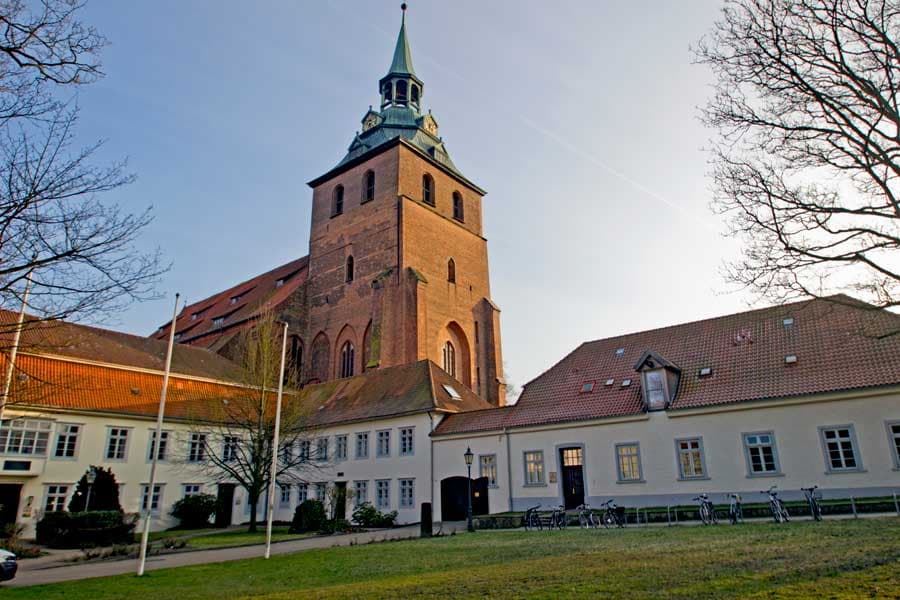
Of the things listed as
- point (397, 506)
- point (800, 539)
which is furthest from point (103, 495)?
point (800, 539)

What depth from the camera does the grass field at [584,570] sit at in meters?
6.67

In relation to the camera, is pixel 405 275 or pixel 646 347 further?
pixel 405 275

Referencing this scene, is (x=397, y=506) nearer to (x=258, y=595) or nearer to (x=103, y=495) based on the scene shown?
(x=103, y=495)

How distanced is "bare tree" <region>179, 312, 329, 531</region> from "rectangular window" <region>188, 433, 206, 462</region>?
0.16 feet

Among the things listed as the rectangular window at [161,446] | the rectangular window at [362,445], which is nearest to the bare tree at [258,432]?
the rectangular window at [161,446]

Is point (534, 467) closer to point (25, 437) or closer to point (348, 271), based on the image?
point (25, 437)

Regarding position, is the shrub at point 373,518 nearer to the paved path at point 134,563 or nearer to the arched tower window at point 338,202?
the paved path at point 134,563

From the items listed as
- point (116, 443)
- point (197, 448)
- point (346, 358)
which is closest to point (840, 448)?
point (197, 448)

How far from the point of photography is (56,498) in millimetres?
25031

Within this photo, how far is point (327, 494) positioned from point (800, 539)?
75.5 ft

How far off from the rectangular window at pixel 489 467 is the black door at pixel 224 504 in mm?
13945

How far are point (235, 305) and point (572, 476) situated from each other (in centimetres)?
3596

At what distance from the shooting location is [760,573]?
7176mm

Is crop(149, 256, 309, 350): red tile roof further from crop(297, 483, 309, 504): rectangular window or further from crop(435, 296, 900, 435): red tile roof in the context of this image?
crop(435, 296, 900, 435): red tile roof
